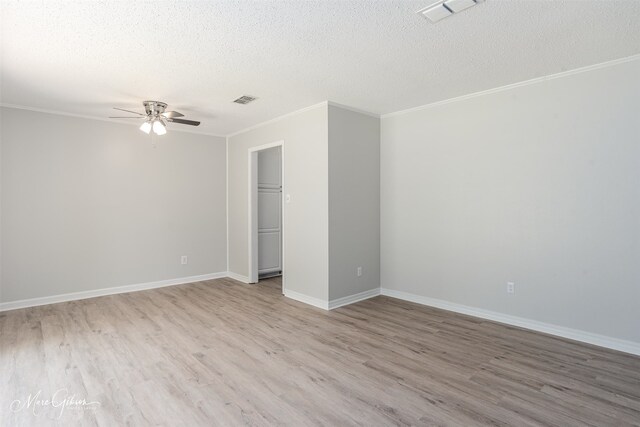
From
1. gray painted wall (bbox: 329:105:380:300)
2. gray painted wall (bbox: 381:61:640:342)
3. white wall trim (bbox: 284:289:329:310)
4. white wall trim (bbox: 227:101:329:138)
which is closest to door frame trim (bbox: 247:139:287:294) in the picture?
white wall trim (bbox: 227:101:329:138)

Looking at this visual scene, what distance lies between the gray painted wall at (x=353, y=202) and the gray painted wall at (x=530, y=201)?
0.89 feet

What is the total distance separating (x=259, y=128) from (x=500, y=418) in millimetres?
4617

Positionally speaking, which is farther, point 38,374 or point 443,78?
point 443,78

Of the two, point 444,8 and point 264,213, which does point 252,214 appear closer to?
point 264,213

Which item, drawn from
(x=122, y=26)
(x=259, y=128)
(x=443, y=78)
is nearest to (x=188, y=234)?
(x=259, y=128)

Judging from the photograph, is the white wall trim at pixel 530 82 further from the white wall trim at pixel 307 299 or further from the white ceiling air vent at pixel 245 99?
the white wall trim at pixel 307 299

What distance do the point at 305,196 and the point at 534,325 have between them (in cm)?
291

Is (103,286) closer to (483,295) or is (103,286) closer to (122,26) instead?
(122,26)

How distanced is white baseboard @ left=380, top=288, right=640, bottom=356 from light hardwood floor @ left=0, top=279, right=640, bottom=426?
0.38 feet

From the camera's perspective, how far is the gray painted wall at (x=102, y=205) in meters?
4.30

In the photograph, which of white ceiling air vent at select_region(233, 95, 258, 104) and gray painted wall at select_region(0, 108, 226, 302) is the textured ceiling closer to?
white ceiling air vent at select_region(233, 95, 258, 104)

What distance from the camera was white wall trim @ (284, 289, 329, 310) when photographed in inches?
167

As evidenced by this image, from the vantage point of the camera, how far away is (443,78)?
3395 mm

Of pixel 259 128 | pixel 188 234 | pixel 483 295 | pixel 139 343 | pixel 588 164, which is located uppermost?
pixel 259 128
